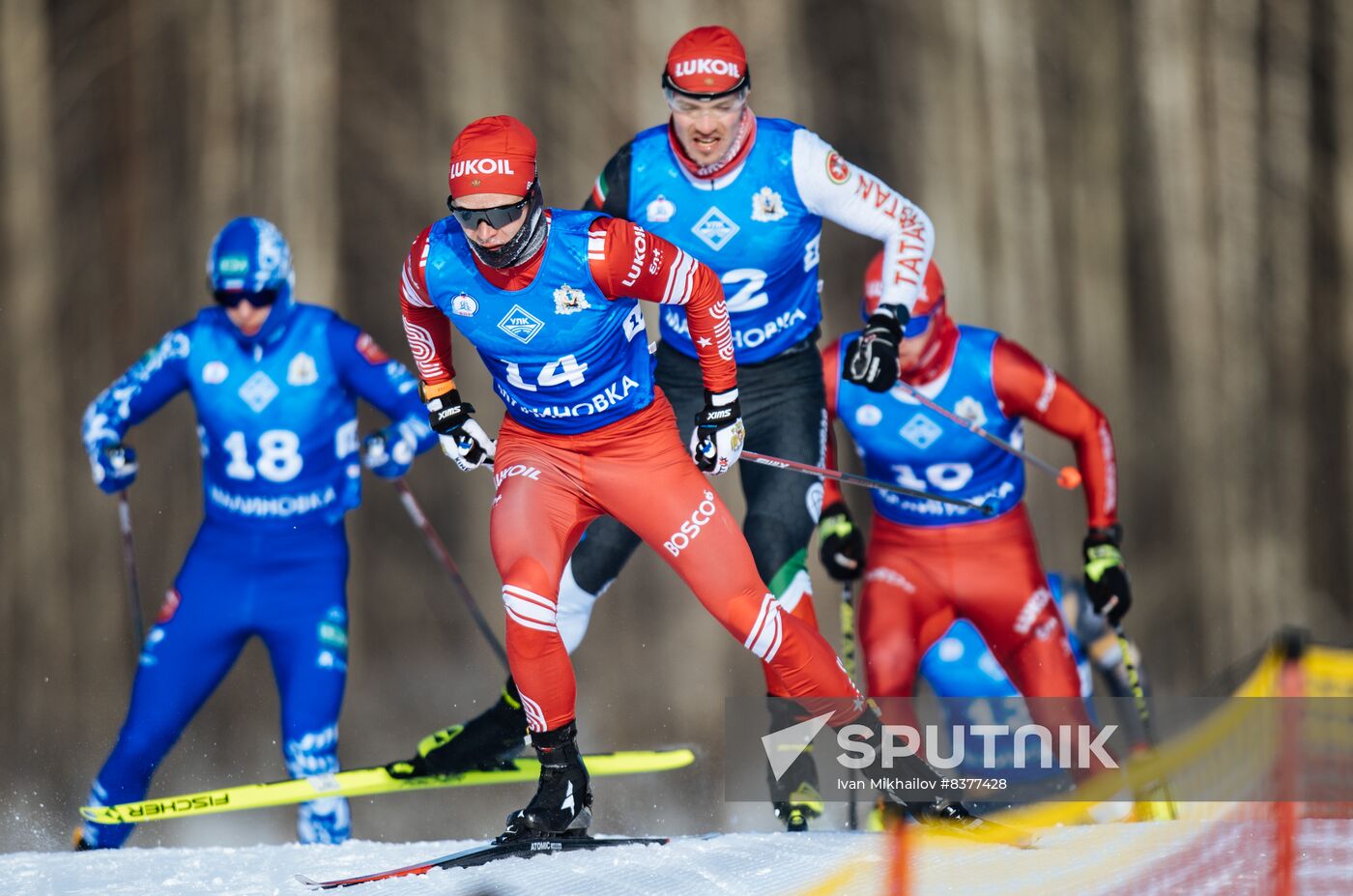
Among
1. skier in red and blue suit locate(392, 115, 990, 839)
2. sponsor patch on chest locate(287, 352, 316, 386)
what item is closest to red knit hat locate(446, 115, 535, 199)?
skier in red and blue suit locate(392, 115, 990, 839)

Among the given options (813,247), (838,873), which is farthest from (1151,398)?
(838,873)

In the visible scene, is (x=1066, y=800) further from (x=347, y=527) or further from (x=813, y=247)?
(x=347, y=527)

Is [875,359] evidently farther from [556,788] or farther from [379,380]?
[379,380]

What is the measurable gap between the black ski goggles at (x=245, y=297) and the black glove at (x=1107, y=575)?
289 centimetres

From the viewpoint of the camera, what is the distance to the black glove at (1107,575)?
519 cm

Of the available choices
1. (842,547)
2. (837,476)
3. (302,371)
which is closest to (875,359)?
(837,476)

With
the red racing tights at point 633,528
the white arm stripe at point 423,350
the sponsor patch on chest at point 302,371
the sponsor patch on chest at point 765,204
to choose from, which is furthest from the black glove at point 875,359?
the sponsor patch on chest at point 302,371

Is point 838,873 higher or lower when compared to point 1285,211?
lower

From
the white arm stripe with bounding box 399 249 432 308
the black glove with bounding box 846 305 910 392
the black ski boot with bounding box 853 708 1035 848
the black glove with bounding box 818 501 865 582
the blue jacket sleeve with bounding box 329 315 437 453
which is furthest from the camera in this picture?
the black glove with bounding box 818 501 865 582

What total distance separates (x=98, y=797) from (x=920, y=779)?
2.74m

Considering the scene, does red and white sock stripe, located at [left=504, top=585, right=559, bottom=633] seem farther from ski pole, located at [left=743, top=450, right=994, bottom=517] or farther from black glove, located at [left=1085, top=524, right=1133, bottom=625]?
black glove, located at [left=1085, top=524, right=1133, bottom=625]

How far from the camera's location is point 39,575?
23.8 feet

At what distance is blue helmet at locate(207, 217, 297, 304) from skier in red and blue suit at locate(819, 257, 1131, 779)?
1876 millimetres

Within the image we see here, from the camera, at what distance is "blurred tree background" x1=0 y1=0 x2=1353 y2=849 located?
23.4 ft
